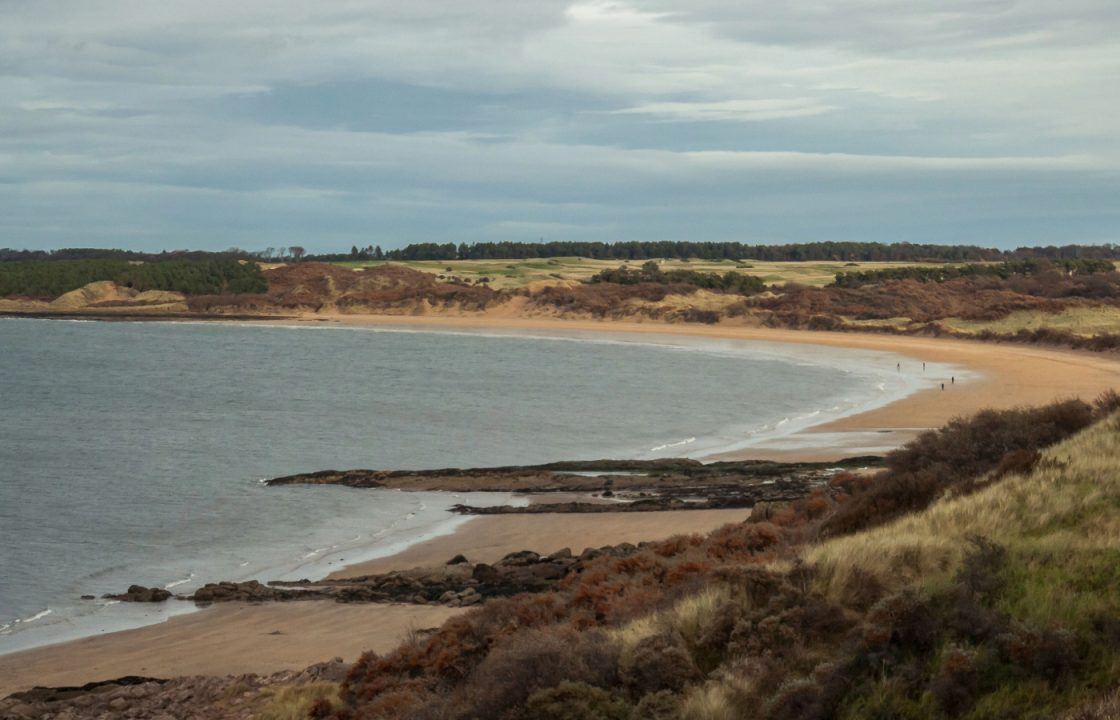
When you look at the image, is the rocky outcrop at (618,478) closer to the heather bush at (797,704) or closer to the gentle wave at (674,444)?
the gentle wave at (674,444)

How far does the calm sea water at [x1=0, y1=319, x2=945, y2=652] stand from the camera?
18.3m

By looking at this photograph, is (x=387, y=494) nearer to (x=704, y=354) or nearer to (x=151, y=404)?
(x=151, y=404)

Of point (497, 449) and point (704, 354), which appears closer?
point (497, 449)

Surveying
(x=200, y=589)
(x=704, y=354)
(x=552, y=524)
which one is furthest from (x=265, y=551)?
(x=704, y=354)

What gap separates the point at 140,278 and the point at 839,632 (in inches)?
4358

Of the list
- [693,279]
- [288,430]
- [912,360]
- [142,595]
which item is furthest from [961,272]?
[142,595]

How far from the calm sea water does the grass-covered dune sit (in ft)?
22.1

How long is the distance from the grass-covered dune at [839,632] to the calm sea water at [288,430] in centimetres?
Answer: 675

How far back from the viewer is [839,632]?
27.1 feet

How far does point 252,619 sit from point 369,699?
4931 mm

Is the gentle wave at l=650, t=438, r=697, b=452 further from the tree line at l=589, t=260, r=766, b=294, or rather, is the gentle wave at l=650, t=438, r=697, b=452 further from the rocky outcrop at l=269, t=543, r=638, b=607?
the tree line at l=589, t=260, r=766, b=294

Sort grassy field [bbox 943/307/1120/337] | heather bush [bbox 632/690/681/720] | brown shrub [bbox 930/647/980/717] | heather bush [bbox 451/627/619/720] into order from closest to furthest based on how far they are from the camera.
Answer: brown shrub [bbox 930/647/980/717], heather bush [bbox 632/690/681/720], heather bush [bbox 451/627/619/720], grassy field [bbox 943/307/1120/337]

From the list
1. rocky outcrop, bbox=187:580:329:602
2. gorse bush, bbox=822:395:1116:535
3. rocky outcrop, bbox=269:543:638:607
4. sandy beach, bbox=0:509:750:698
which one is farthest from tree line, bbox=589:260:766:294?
rocky outcrop, bbox=187:580:329:602

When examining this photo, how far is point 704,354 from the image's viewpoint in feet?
197
